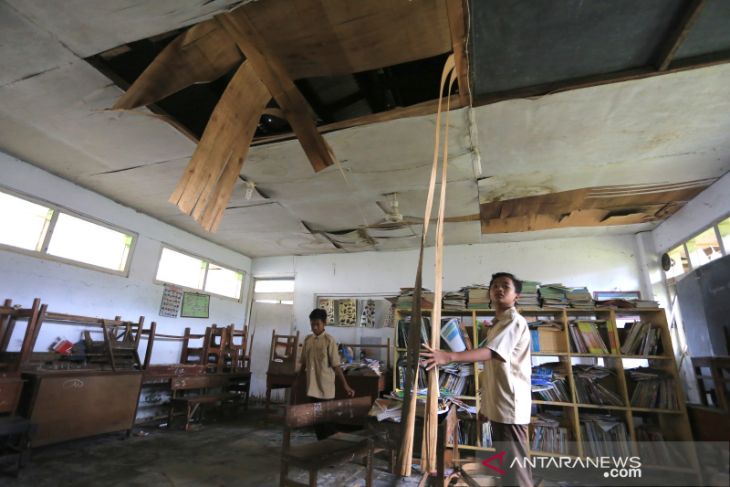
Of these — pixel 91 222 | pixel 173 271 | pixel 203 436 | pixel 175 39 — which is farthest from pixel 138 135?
pixel 203 436

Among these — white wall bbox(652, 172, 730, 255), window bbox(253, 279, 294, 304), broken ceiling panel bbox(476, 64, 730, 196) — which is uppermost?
broken ceiling panel bbox(476, 64, 730, 196)

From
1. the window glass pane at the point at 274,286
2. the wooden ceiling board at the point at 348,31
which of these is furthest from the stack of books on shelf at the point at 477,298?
the window glass pane at the point at 274,286

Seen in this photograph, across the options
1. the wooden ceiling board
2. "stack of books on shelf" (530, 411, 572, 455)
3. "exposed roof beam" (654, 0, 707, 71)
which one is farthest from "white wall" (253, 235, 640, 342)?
the wooden ceiling board

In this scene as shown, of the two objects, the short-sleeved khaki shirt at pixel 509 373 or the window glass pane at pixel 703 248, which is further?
the window glass pane at pixel 703 248

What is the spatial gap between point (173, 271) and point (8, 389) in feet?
7.60

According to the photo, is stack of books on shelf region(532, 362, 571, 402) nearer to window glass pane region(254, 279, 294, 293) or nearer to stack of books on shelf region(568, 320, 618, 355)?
stack of books on shelf region(568, 320, 618, 355)

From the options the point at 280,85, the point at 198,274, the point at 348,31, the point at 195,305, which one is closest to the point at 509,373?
the point at 348,31

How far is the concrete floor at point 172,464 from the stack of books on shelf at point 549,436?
116 cm

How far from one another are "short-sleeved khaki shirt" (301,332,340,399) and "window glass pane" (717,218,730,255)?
11.6ft

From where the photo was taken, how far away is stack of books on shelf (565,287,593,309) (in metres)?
3.58

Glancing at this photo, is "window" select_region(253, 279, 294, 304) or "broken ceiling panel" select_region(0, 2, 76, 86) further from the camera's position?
"window" select_region(253, 279, 294, 304)

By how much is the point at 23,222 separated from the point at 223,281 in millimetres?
2779

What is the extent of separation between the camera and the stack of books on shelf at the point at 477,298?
3812 millimetres

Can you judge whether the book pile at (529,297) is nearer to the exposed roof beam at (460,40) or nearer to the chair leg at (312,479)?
the exposed roof beam at (460,40)
